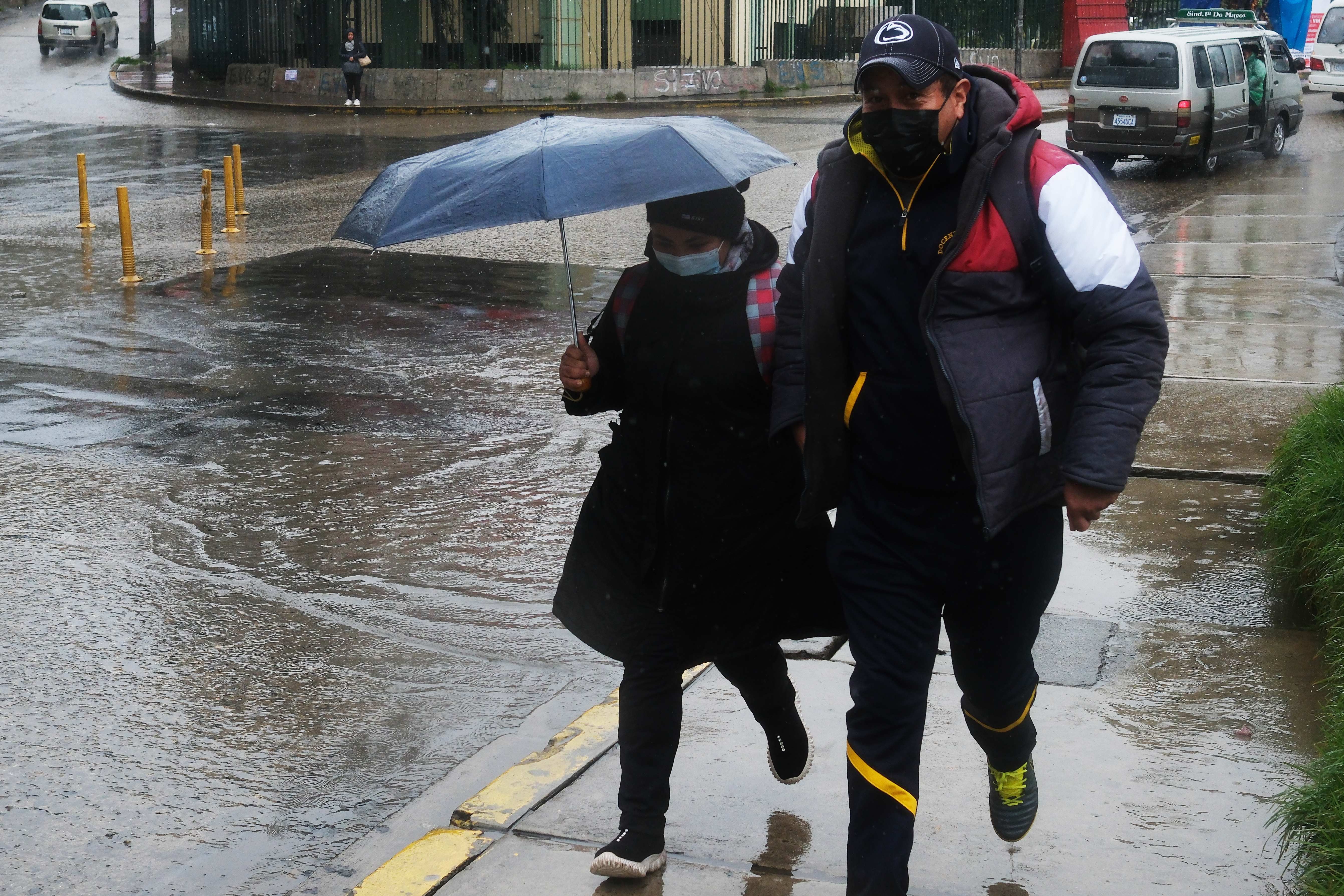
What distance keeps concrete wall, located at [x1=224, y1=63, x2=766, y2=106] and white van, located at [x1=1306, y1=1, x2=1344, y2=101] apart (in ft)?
39.3

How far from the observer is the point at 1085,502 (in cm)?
288

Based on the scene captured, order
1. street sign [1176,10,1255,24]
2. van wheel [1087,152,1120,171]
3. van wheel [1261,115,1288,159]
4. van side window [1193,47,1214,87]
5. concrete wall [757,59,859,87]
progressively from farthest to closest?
concrete wall [757,59,859,87], street sign [1176,10,1255,24], van wheel [1261,115,1288,159], van wheel [1087,152,1120,171], van side window [1193,47,1214,87]

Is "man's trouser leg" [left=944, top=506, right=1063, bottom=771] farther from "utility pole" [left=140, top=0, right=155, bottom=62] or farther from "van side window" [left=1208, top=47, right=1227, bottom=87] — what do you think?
"utility pole" [left=140, top=0, right=155, bottom=62]

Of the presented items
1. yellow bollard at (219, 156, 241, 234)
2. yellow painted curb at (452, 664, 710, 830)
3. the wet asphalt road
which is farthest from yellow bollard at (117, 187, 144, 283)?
yellow painted curb at (452, 664, 710, 830)

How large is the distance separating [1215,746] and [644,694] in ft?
5.52

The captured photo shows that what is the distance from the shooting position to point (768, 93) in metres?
33.0

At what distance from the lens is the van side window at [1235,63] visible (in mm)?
19422

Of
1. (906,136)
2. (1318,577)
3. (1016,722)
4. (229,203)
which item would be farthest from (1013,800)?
(229,203)

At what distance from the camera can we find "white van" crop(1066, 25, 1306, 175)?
727 inches

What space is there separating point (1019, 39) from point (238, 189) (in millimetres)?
26010

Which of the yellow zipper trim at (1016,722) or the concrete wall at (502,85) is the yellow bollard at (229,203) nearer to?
the yellow zipper trim at (1016,722)

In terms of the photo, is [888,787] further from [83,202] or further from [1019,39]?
[1019,39]

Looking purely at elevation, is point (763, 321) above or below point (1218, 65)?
below

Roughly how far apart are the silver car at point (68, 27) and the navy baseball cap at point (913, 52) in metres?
47.0
